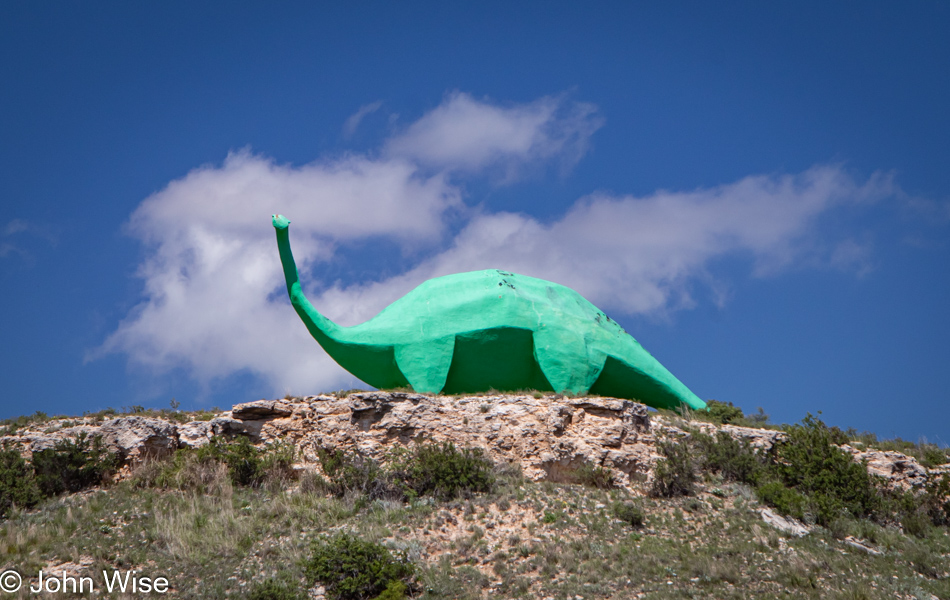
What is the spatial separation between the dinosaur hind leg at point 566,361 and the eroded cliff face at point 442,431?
3.40 feet

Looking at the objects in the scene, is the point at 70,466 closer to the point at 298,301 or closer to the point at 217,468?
the point at 217,468

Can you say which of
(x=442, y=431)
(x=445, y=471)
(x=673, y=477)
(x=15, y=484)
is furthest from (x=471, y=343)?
(x=15, y=484)

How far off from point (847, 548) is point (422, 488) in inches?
292

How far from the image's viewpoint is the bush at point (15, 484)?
1451cm

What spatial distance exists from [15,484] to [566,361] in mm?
11077

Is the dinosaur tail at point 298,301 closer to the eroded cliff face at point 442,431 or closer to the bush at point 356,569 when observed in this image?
the eroded cliff face at point 442,431

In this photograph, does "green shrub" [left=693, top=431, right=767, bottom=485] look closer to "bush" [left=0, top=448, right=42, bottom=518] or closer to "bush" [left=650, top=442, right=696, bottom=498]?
"bush" [left=650, top=442, right=696, bottom=498]

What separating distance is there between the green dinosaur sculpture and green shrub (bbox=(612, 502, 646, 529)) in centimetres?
379

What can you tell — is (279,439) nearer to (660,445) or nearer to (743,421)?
(660,445)

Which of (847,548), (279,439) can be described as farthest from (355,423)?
(847,548)

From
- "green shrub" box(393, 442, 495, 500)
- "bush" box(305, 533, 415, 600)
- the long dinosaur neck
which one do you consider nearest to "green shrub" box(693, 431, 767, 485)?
"green shrub" box(393, 442, 495, 500)

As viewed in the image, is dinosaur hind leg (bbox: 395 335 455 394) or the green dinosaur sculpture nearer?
dinosaur hind leg (bbox: 395 335 455 394)

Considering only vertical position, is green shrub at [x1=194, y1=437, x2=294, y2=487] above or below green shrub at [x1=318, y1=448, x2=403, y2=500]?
above

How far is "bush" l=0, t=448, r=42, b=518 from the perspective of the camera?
14508mm
